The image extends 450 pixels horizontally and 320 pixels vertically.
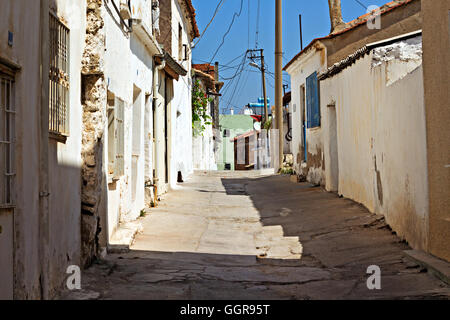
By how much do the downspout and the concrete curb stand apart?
11.7 feet

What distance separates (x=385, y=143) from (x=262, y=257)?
246 cm

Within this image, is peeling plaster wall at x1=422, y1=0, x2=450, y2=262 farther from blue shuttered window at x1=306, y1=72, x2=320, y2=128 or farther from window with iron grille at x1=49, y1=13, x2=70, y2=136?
blue shuttered window at x1=306, y1=72, x2=320, y2=128

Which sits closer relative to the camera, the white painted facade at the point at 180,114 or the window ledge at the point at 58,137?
the window ledge at the point at 58,137

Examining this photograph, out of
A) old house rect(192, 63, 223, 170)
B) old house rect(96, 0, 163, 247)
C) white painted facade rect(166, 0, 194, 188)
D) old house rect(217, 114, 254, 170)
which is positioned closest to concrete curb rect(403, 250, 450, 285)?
old house rect(96, 0, 163, 247)

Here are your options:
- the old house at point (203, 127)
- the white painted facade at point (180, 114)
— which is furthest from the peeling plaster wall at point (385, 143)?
the old house at point (203, 127)

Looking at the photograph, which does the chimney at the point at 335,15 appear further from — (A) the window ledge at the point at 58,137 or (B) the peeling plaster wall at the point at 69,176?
(A) the window ledge at the point at 58,137

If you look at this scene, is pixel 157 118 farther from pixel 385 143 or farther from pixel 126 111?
pixel 385 143

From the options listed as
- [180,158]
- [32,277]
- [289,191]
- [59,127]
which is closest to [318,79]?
[289,191]

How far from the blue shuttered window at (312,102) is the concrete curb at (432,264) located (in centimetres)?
814

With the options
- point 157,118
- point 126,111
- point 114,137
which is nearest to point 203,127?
point 157,118

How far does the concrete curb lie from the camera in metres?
5.26

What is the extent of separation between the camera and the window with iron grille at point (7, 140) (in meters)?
3.84
